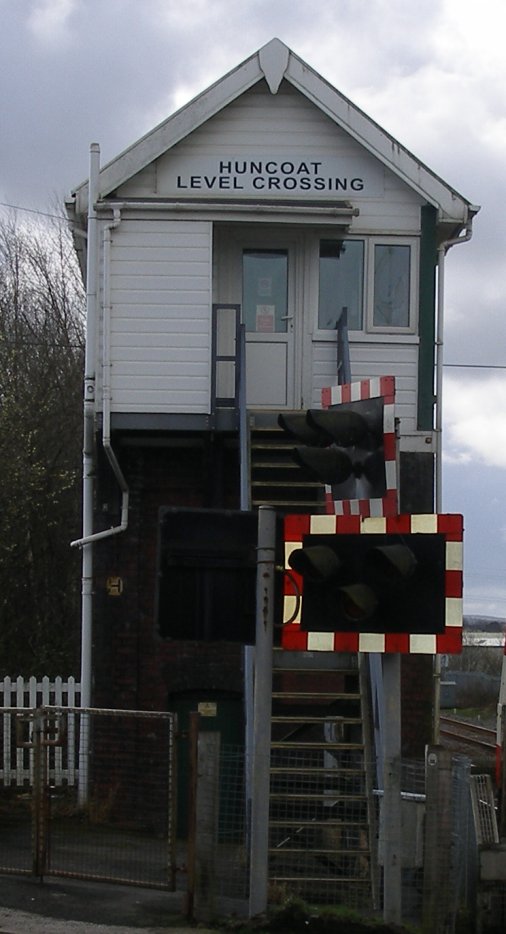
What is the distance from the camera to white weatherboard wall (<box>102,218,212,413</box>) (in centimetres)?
1316

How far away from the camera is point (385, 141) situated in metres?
13.4

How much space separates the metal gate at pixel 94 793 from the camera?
10164 millimetres

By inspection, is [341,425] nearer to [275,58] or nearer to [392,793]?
[392,793]

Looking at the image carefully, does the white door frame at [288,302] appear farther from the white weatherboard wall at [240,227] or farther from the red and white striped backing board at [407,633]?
the red and white striped backing board at [407,633]

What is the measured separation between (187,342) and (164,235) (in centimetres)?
112

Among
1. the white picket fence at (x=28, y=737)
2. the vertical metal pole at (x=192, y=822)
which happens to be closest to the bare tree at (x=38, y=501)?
the white picket fence at (x=28, y=737)

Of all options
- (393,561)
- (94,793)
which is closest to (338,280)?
(94,793)

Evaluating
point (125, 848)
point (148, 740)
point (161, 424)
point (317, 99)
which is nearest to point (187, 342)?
point (161, 424)

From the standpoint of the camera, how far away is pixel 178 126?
13320 millimetres

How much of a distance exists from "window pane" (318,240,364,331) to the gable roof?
3.20ft

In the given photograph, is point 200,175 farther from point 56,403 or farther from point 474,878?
point 56,403

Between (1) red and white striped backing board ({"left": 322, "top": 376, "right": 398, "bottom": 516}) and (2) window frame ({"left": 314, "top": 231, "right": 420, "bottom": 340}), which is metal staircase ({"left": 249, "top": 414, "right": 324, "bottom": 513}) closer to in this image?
(2) window frame ({"left": 314, "top": 231, "right": 420, "bottom": 340})

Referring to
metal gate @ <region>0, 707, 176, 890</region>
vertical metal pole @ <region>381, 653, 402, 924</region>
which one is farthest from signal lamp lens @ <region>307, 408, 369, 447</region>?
metal gate @ <region>0, 707, 176, 890</region>

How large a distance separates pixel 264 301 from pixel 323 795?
6195mm
